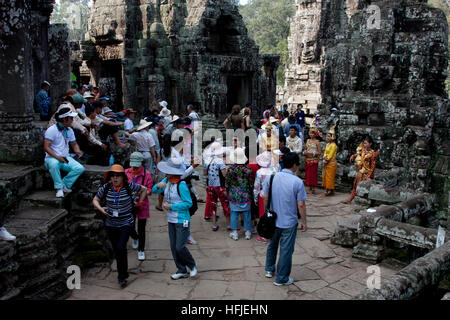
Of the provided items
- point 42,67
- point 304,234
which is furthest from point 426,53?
point 42,67

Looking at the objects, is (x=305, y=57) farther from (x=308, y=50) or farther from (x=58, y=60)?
(x=58, y=60)

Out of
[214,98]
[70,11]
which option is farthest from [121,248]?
[70,11]

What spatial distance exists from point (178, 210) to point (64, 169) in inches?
83.2

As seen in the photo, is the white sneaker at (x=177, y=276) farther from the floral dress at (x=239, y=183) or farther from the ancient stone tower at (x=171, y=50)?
the ancient stone tower at (x=171, y=50)

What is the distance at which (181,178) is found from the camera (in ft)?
18.1

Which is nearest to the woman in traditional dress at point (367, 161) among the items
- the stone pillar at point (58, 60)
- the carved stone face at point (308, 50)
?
the stone pillar at point (58, 60)

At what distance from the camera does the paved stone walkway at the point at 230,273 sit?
5.23 meters

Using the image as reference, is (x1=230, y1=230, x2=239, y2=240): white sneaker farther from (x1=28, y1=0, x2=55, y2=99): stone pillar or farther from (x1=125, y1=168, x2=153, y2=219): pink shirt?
(x1=28, y1=0, x2=55, y2=99): stone pillar

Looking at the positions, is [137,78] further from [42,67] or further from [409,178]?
[409,178]

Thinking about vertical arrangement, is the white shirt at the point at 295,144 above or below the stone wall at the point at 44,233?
above

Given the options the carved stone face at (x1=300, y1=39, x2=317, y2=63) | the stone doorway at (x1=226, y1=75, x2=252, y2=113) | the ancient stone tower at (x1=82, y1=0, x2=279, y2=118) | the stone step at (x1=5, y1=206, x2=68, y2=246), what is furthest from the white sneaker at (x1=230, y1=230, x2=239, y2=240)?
the carved stone face at (x1=300, y1=39, x2=317, y2=63)

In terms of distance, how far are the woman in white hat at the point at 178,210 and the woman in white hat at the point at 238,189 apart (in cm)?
155

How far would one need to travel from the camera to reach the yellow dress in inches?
369
